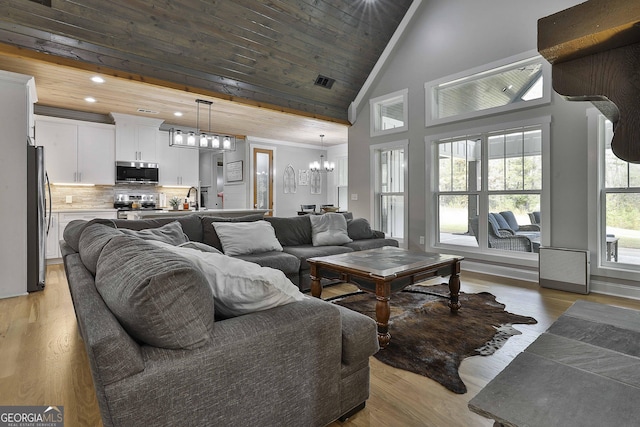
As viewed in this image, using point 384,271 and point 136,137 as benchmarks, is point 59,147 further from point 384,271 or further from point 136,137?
point 384,271

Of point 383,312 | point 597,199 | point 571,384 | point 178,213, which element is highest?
point 597,199

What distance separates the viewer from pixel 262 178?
8.53 metres

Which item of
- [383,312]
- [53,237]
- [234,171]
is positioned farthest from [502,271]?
[53,237]

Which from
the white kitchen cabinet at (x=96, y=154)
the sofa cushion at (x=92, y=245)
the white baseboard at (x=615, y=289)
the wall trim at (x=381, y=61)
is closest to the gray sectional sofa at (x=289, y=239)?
the sofa cushion at (x=92, y=245)

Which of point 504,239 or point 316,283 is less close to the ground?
point 504,239

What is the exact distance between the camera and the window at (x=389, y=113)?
5.80 meters

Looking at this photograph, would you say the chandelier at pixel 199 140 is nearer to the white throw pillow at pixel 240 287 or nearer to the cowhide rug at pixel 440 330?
the cowhide rug at pixel 440 330

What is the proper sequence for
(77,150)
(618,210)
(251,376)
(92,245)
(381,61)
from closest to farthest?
1. (251,376)
2. (92,245)
3. (618,210)
4. (77,150)
5. (381,61)

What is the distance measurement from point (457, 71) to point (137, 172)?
5.83 m

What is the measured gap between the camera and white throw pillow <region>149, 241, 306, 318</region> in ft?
4.31

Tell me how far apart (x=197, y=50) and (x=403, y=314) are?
13.8 ft

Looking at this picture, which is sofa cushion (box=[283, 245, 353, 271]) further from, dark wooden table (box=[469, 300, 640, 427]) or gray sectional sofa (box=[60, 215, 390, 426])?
dark wooden table (box=[469, 300, 640, 427])

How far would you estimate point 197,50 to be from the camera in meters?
4.51

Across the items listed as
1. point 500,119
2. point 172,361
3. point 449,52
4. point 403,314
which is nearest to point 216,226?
point 403,314
